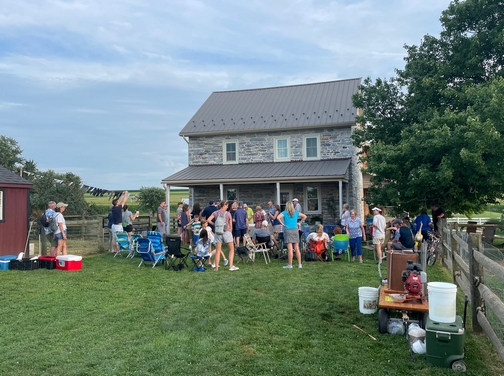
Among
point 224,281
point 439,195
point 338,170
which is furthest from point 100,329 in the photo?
point 338,170

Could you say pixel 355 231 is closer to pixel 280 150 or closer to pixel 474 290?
pixel 474 290

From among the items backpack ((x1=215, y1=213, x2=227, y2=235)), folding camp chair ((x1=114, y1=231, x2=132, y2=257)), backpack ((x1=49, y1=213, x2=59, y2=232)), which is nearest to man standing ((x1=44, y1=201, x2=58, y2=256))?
backpack ((x1=49, y1=213, x2=59, y2=232))

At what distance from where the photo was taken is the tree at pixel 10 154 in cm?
3413

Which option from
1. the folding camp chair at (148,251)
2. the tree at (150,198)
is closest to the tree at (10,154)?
the tree at (150,198)

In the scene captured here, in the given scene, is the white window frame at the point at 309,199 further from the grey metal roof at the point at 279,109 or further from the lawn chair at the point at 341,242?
the lawn chair at the point at 341,242

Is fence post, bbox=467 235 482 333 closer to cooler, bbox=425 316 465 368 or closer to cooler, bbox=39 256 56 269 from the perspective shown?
cooler, bbox=425 316 465 368

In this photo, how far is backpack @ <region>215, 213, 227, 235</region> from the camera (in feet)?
33.7

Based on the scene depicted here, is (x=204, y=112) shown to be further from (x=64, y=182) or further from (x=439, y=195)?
(x=439, y=195)

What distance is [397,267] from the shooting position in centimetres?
602

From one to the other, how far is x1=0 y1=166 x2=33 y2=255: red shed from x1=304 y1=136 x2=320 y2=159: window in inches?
455

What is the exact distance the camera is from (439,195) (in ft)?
46.7

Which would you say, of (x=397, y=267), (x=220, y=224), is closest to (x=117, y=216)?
(x=220, y=224)

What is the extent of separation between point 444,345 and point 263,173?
14.7m

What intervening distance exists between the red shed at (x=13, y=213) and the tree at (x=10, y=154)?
22.3m
